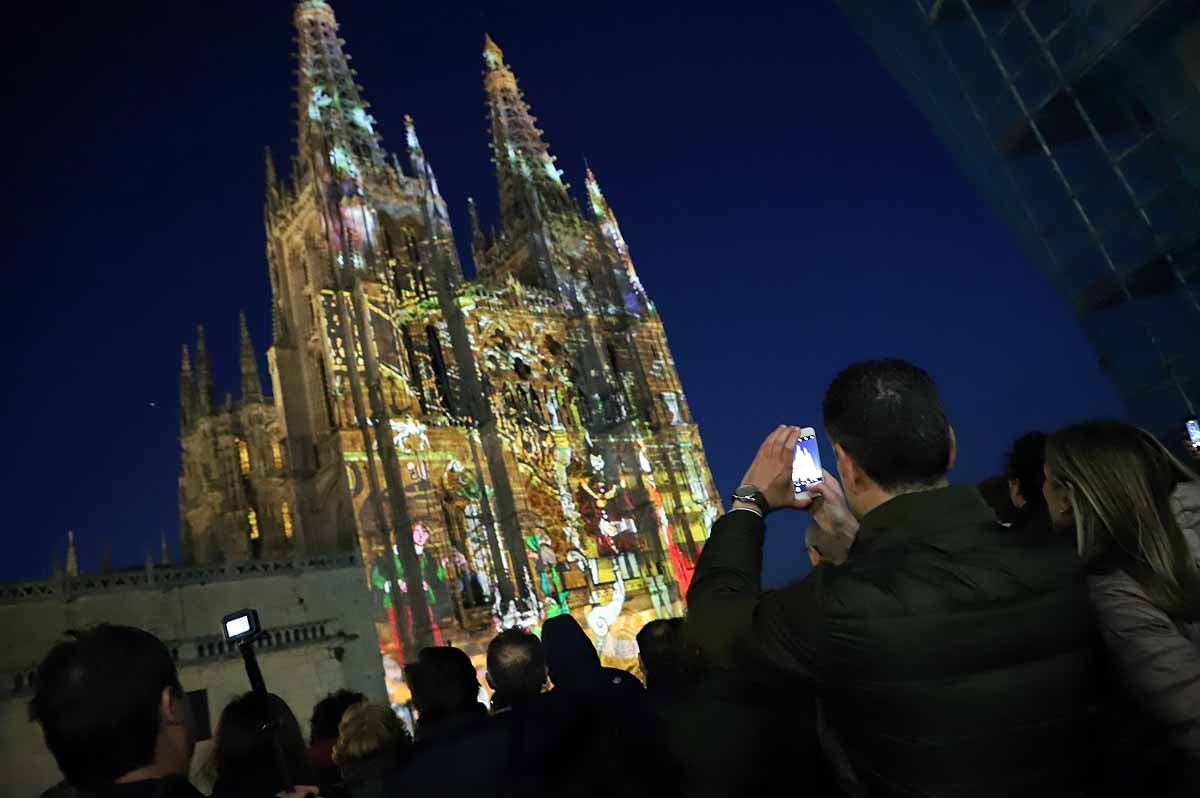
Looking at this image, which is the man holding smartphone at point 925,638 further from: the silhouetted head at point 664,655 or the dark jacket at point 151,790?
the silhouetted head at point 664,655

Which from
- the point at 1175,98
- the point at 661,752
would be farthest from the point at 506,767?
the point at 1175,98

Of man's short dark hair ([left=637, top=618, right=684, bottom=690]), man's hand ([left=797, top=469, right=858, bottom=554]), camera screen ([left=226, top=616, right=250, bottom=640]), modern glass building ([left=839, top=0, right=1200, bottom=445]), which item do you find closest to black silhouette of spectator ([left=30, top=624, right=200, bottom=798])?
camera screen ([left=226, top=616, right=250, bottom=640])

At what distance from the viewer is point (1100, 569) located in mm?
2490

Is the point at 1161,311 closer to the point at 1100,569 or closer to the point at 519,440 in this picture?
the point at 1100,569

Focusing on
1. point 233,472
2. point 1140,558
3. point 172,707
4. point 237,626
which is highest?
point 233,472

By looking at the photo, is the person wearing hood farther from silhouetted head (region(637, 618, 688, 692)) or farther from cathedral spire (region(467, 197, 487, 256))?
cathedral spire (region(467, 197, 487, 256))

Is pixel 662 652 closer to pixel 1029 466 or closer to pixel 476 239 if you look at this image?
pixel 1029 466

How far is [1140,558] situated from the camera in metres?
2.48

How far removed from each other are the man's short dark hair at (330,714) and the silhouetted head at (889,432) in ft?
14.6

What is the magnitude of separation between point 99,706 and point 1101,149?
46.6 ft

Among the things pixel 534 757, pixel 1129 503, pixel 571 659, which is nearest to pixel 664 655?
pixel 571 659

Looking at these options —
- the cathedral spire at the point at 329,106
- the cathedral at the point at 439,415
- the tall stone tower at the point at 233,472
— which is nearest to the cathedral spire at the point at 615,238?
the cathedral at the point at 439,415

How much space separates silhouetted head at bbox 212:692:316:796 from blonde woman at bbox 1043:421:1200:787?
333 centimetres

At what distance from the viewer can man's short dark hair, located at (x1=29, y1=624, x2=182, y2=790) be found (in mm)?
2176
